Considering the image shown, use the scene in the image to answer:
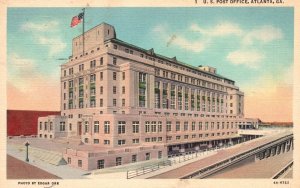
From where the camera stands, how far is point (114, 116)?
9.52 m

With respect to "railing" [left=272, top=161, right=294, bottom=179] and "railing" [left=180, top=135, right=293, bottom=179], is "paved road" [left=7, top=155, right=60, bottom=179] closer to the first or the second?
"railing" [left=180, top=135, right=293, bottom=179]

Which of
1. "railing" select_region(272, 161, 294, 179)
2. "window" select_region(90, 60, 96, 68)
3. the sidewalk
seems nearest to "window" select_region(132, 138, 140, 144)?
the sidewalk

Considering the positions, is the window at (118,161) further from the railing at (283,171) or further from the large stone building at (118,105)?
the railing at (283,171)

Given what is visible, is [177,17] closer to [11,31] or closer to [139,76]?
[139,76]

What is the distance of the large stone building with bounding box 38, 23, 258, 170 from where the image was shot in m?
9.11

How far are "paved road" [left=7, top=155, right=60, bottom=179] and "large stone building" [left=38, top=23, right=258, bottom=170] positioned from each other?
37.6 inches

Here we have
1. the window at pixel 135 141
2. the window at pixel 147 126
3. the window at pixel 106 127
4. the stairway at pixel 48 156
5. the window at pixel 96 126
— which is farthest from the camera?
the window at pixel 147 126

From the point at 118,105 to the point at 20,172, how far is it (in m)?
3.90

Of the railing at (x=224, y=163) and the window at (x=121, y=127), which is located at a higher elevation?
the window at (x=121, y=127)

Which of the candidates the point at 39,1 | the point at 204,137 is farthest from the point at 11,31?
the point at 204,137

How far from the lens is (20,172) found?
25.9 feet

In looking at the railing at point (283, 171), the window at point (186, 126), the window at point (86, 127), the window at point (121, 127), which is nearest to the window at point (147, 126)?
the window at point (121, 127)

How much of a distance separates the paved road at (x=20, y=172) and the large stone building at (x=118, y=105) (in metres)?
0.96

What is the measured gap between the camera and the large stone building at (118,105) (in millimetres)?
9109
